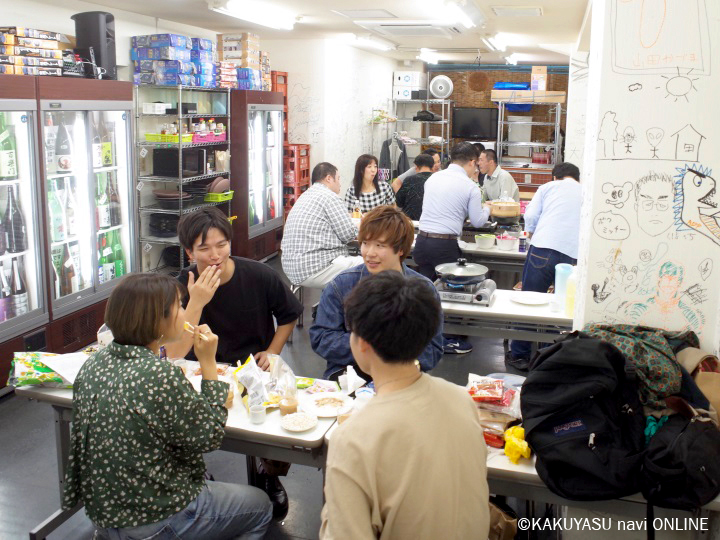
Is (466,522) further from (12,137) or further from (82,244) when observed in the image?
(82,244)

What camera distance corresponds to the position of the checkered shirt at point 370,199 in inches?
293

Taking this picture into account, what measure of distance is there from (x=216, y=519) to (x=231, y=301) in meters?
1.33

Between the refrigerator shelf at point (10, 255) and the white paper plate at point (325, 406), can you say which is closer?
the white paper plate at point (325, 406)

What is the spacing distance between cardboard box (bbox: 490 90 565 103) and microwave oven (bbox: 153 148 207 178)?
7.41m

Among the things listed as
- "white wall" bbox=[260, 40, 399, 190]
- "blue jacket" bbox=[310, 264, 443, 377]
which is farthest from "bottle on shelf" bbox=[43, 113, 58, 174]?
"white wall" bbox=[260, 40, 399, 190]

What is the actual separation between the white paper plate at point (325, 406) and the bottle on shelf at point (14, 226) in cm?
A: 303

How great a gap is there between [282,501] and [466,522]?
1.92 meters

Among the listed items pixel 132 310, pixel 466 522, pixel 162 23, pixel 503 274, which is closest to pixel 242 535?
pixel 132 310

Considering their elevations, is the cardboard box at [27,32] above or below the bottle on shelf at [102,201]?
above

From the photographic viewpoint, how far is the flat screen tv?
15.0m

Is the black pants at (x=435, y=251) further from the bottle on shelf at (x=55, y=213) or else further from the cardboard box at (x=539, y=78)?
the cardboard box at (x=539, y=78)

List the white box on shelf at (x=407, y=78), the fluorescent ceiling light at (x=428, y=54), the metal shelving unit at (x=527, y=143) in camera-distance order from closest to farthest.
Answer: the fluorescent ceiling light at (x=428, y=54)
the metal shelving unit at (x=527, y=143)
the white box on shelf at (x=407, y=78)

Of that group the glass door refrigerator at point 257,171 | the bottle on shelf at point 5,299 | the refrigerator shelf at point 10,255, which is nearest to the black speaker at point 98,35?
the refrigerator shelf at point 10,255

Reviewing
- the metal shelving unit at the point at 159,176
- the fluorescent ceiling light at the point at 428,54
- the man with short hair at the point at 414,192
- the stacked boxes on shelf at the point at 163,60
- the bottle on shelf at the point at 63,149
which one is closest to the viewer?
the bottle on shelf at the point at 63,149
